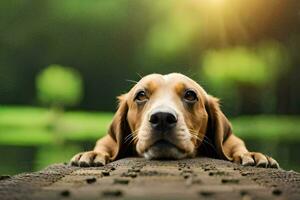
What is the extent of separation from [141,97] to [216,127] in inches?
20.0

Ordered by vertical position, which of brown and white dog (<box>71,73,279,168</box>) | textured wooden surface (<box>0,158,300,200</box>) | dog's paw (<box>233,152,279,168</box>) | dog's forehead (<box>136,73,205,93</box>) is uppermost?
dog's forehead (<box>136,73,205,93</box>)

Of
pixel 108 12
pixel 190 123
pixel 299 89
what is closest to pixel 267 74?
pixel 299 89

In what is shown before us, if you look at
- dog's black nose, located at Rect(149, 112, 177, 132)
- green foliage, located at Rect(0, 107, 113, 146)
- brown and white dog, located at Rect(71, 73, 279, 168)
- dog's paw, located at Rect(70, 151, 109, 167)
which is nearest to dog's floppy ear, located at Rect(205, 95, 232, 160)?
brown and white dog, located at Rect(71, 73, 279, 168)

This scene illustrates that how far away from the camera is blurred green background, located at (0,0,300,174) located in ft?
31.6

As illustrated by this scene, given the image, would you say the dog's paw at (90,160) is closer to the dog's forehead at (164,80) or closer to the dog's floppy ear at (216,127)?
the dog's forehead at (164,80)

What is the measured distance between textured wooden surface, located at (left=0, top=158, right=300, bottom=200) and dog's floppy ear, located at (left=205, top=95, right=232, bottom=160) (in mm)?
1114

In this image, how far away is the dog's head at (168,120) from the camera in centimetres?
364

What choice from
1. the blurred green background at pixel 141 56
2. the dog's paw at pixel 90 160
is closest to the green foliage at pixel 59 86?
the blurred green background at pixel 141 56

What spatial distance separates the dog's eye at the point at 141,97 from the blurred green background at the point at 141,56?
540 centimetres

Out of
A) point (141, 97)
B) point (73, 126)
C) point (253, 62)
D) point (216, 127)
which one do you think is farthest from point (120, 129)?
point (73, 126)

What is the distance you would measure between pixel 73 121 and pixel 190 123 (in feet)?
21.2

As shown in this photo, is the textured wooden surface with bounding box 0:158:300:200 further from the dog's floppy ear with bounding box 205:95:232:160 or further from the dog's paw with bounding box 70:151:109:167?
the dog's floppy ear with bounding box 205:95:232:160

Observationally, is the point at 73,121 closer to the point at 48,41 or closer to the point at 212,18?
the point at 48,41

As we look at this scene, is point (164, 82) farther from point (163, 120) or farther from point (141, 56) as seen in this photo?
point (141, 56)
